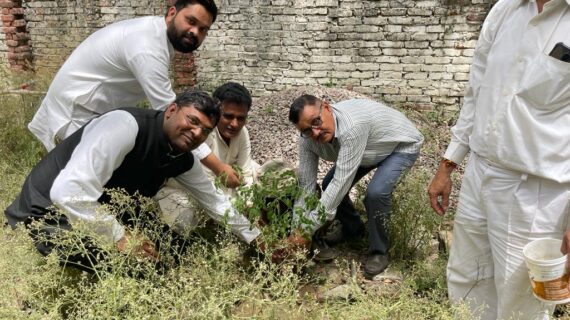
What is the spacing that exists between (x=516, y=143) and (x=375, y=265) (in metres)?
1.59

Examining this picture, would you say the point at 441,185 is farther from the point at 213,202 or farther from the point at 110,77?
the point at 110,77

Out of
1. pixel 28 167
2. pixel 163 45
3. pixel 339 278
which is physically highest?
pixel 163 45

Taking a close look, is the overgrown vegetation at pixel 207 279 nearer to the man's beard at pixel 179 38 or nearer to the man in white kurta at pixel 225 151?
the man in white kurta at pixel 225 151

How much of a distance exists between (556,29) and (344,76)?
4621 millimetres

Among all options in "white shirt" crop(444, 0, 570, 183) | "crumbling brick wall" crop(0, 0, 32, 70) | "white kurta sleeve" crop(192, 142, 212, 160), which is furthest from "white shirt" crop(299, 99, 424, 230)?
"crumbling brick wall" crop(0, 0, 32, 70)

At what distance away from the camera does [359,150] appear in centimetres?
301

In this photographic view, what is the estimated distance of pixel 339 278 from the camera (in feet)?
11.0

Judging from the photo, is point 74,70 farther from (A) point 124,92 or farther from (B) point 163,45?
(B) point 163,45

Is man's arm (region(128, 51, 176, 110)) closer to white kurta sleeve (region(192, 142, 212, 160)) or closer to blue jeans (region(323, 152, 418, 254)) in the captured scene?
white kurta sleeve (region(192, 142, 212, 160))

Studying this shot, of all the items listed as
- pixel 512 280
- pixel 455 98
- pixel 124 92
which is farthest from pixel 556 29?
pixel 455 98

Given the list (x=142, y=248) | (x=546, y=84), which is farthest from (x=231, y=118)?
(x=546, y=84)

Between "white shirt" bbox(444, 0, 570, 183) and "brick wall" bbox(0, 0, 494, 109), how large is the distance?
13.0 ft

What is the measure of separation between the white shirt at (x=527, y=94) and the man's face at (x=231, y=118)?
1.71m

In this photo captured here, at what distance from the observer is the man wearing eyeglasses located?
2.93 meters
